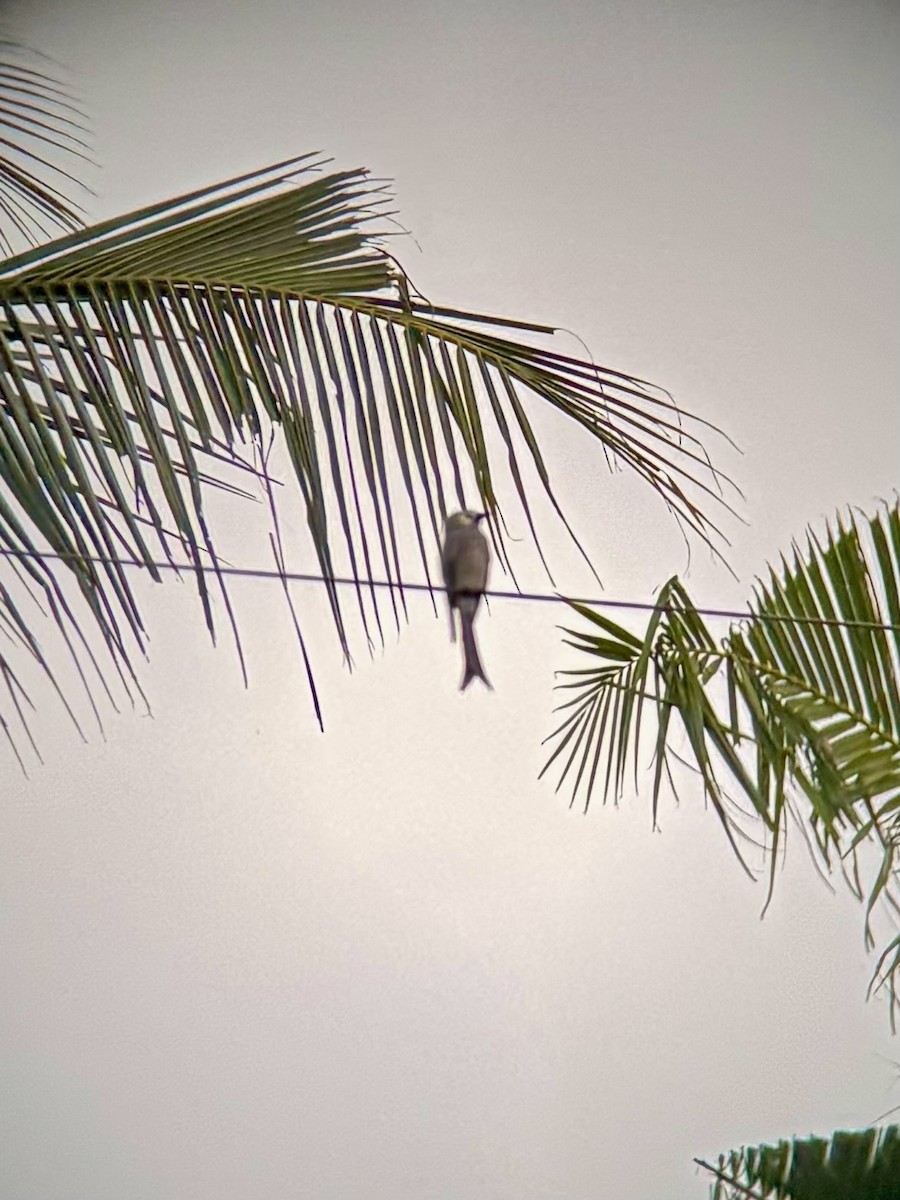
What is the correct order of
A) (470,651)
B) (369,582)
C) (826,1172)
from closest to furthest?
(369,582) → (470,651) → (826,1172)

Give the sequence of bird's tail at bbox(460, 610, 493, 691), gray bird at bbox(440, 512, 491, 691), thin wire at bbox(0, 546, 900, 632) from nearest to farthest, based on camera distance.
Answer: thin wire at bbox(0, 546, 900, 632) → bird's tail at bbox(460, 610, 493, 691) → gray bird at bbox(440, 512, 491, 691)

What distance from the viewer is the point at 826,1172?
1.79 meters

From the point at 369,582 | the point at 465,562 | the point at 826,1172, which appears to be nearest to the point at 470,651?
the point at 465,562

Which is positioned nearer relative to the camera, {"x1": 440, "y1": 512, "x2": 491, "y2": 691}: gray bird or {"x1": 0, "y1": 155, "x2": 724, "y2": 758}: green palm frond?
{"x1": 0, "y1": 155, "x2": 724, "y2": 758}: green palm frond

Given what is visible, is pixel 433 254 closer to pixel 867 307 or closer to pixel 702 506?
pixel 702 506

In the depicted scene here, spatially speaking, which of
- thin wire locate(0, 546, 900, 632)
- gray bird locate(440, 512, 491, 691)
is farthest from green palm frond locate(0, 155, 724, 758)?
gray bird locate(440, 512, 491, 691)

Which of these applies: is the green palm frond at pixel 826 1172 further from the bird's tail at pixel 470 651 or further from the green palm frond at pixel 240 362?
the green palm frond at pixel 240 362

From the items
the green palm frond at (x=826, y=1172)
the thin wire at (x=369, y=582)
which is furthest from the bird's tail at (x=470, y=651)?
the green palm frond at (x=826, y=1172)

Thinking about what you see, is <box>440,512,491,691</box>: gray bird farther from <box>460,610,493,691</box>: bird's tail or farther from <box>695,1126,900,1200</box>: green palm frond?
<box>695,1126,900,1200</box>: green palm frond

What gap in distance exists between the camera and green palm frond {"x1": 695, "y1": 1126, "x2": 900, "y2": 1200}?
165 centimetres

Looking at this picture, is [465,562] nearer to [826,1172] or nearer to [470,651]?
[470,651]

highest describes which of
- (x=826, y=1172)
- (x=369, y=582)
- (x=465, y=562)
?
(x=465, y=562)

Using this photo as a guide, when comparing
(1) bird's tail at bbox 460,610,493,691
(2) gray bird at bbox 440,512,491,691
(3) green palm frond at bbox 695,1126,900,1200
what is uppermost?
(2) gray bird at bbox 440,512,491,691

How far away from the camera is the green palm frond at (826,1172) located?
165cm
